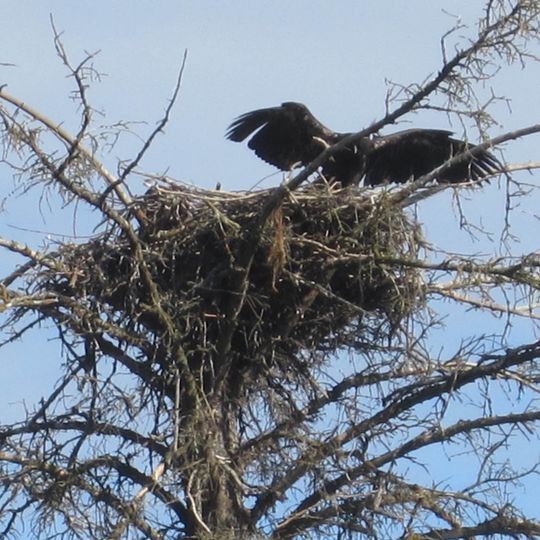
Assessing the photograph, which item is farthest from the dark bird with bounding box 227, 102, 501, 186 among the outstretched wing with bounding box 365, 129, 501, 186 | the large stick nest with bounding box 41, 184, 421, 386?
the large stick nest with bounding box 41, 184, 421, 386

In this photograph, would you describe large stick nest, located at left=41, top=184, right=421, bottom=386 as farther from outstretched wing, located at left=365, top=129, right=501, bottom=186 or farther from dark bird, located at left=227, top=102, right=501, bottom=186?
outstretched wing, located at left=365, top=129, right=501, bottom=186

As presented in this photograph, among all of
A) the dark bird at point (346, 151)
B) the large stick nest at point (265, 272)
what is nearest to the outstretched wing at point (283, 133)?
the dark bird at point (346, 151)

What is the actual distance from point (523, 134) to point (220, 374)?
A: 1.88m

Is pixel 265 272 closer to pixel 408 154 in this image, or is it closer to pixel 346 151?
pixel 346 151

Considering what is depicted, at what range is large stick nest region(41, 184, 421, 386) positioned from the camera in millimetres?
7191

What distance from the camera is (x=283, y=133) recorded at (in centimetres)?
1039

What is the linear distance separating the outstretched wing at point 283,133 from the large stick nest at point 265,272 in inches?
93.3

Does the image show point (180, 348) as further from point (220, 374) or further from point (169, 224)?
point (169, 224)

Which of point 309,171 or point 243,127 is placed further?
point 243,127

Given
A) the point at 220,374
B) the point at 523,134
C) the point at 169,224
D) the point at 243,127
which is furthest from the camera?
the point at 243,127

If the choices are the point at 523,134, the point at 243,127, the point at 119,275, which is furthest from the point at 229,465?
the point at 243,127

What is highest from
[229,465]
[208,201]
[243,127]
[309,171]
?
[243,127]

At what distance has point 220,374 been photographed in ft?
23.7

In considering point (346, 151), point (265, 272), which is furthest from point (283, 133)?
point (265, 272)
